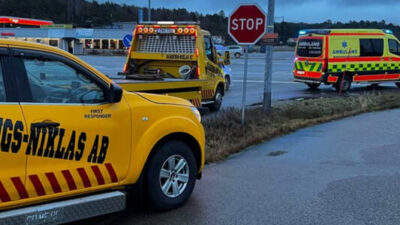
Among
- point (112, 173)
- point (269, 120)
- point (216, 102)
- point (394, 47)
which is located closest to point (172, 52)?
point (216, 102)

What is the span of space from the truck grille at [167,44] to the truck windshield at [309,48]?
30.4 feet

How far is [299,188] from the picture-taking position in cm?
600

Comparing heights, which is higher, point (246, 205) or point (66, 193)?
point (66, 193)

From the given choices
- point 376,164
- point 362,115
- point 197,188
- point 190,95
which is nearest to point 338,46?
point 362,115

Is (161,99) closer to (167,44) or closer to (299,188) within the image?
(299,188)

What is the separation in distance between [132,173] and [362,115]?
1010 cm

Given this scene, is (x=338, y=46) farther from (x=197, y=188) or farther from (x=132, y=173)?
(x=132, y=173)

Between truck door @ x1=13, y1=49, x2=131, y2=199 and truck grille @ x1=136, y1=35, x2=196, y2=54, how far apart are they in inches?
332

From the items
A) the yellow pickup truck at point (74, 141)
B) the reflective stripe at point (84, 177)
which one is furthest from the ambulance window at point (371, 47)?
the reflective stripe at point (84, 177)

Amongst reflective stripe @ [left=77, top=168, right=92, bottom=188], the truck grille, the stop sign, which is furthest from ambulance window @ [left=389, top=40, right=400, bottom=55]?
reflective stripe @ [left=77, top=168, right=92, bottom=188]

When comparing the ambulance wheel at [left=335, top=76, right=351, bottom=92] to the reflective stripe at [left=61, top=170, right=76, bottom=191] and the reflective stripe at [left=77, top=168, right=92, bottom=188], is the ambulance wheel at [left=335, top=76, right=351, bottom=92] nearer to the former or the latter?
the reflective stripe at [left=77, top=168, right=92, bottom=188]

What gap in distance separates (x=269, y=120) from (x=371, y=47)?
12.5 metres

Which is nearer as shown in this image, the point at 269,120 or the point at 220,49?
the point at 269,120

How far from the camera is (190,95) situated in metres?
10.7
